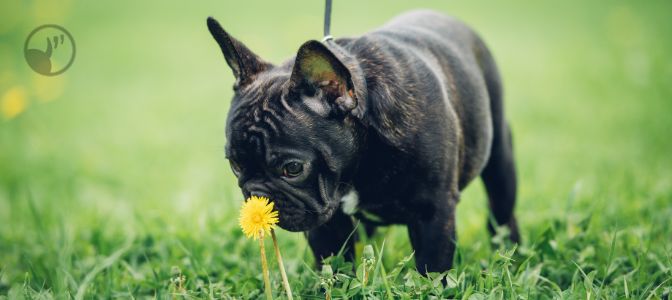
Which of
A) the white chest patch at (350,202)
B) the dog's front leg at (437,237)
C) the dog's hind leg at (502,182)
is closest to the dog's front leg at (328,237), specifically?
the white chest patch at (350,202)

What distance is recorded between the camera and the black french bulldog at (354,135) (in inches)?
99.7

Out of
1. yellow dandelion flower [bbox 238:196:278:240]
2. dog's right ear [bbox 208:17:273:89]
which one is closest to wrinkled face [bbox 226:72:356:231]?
dog's right ear [bbox 208:17:273:89]

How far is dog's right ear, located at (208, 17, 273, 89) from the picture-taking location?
2672 millimetres

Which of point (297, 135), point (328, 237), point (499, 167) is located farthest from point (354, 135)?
point (499, 167)

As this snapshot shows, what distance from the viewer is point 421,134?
2744 millimetres

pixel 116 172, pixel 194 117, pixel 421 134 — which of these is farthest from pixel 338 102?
pixel 194 117

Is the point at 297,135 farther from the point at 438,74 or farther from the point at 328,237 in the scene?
the point at 438,74

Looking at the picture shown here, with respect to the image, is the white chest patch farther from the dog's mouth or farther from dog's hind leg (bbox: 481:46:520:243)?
dog's hind leg (bbox: 481:46:520:243)

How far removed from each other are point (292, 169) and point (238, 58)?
56 centimetres

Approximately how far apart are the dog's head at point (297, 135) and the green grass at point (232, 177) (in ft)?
1.13

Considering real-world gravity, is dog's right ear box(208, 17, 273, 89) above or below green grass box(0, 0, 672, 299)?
above

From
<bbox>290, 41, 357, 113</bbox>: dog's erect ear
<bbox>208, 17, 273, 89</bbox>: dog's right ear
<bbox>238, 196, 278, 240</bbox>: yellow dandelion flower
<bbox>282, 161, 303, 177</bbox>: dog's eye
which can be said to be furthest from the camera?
<bbox>208, 17, 273, 89</bbox>: dog's right ear

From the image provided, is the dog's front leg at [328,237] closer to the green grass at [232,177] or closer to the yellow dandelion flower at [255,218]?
the green grass at [232,177]

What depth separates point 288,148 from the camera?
2.52 m
